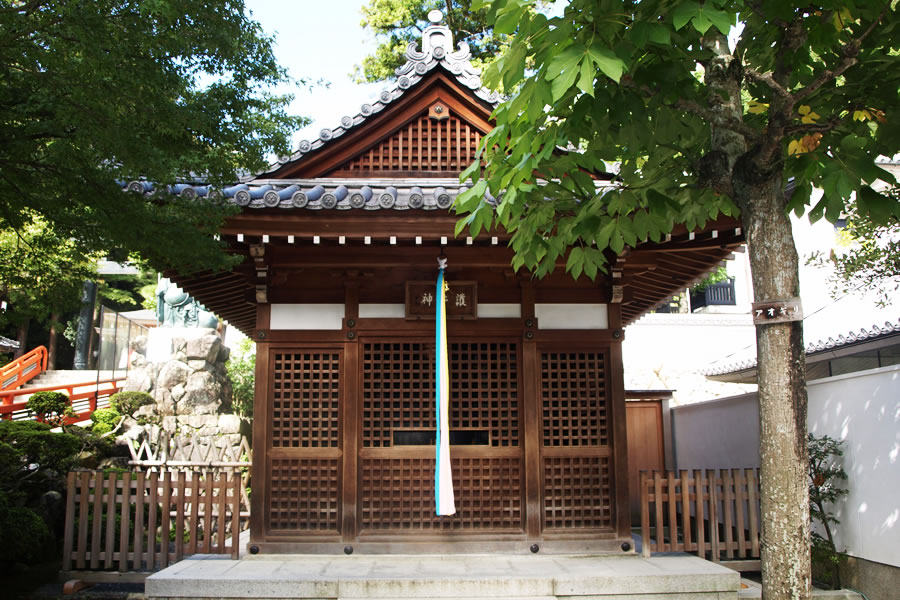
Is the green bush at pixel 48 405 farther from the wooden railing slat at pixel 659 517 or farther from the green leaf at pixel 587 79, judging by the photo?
the green leaf at pixel 587 79

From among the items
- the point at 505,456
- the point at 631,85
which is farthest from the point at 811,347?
the point at 631,85

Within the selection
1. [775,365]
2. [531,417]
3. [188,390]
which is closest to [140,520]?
[531,417]

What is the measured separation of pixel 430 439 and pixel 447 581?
67.8 inches

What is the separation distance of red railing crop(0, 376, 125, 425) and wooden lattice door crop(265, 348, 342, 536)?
1274 centimetres

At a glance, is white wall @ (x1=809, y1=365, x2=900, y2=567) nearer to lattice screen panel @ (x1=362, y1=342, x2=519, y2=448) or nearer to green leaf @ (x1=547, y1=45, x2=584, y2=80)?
lattice screen panel @ (x1=362, y1=342, x2=519, y2=448)

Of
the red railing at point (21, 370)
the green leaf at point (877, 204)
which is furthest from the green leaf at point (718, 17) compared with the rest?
the red railing at point (21, 370)

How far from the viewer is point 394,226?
21.7 feet

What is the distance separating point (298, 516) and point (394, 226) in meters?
3.52

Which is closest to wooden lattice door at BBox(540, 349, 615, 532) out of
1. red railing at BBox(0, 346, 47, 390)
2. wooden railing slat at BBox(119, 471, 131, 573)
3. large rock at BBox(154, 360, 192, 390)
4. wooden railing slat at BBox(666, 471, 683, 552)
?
wooden railing slat at BBox(666, 471, 683, 552)

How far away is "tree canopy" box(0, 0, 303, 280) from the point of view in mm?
3951

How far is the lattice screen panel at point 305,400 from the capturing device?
7465 millimetres

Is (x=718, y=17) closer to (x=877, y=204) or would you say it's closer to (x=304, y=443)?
(x=877, y=204)

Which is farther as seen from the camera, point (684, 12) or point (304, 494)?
point (304, 494)

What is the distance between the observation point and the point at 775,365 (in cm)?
363
